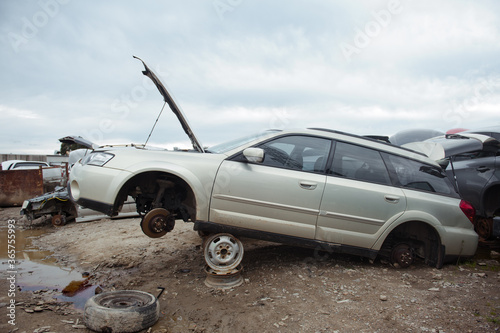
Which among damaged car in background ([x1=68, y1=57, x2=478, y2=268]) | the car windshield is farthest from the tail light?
the car windshield

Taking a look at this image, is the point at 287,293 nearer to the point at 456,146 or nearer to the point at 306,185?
the point at 306,185

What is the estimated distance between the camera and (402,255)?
13.5ft

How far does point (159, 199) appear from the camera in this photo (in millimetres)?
3600

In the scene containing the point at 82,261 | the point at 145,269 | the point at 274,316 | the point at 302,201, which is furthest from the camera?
the point at 82,261

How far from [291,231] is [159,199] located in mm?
1489

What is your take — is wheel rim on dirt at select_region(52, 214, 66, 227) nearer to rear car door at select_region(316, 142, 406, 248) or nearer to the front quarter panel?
the front quarter panel

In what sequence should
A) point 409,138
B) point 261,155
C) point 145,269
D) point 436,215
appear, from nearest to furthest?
point 261,155 < point 436,215 < point 145,269 < point 409,138

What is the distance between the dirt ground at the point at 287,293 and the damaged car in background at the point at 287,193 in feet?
1.20

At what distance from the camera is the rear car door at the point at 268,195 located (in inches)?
137

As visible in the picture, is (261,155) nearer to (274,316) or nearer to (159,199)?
(159,199)

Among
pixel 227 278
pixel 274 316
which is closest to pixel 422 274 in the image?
pixel 274 316

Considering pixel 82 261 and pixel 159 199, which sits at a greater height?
pixel 159 199

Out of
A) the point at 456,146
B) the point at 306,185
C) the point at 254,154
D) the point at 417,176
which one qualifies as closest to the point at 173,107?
the point at 254,154

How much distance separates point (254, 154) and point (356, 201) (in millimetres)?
1310
